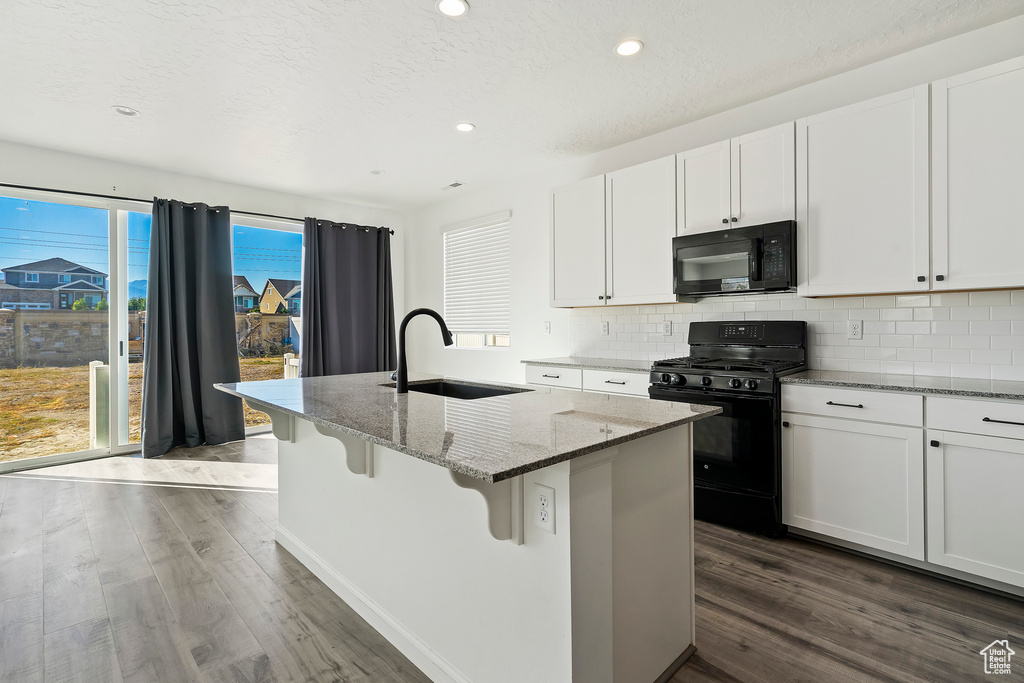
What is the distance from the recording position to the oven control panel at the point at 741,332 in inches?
125

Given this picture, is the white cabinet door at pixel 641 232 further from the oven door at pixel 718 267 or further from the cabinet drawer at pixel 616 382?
the cabinet drawer at pixel 616 382

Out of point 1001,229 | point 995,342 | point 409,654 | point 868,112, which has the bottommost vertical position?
point 409,654

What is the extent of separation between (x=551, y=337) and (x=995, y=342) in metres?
2.96

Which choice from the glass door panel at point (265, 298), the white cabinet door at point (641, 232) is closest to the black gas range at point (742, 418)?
the white cabinet door at point (641, 232)

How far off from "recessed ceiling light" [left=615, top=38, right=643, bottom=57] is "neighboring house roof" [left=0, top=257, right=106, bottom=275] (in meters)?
4.63

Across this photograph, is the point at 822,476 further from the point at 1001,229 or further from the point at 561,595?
the point at 561,595

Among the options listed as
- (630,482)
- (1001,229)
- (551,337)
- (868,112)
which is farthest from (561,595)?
(551,337)

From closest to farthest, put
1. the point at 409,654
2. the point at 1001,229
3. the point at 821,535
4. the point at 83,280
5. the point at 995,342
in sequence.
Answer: the point at 409,654, the point at 1001,229, the point at 995,342, the point at 821,535, the point at 83,280

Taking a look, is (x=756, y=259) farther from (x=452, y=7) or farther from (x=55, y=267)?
(x=55, y=267)

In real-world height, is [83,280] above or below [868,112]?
below

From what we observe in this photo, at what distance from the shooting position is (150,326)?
4324 millimetres

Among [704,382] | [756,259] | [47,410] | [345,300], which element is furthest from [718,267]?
[47,410]

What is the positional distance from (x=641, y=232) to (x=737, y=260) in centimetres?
72

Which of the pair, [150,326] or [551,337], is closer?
[150,326]
